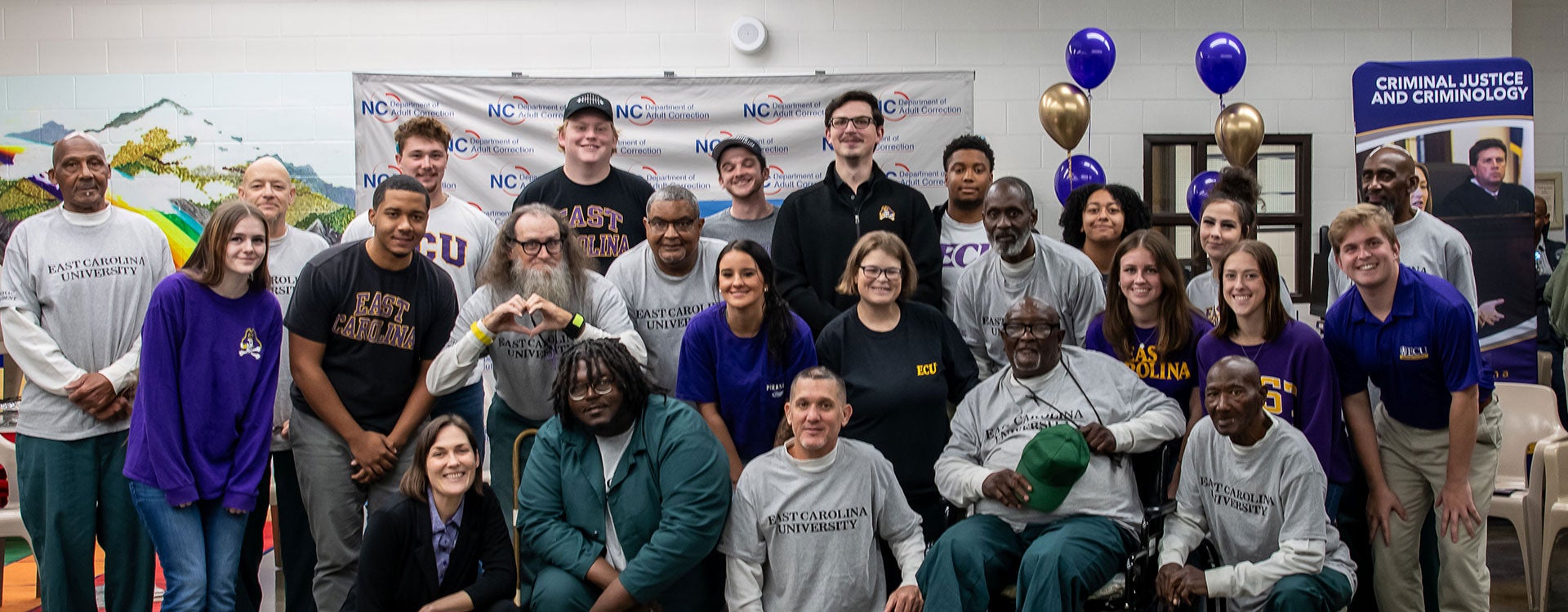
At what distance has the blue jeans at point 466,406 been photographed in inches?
139

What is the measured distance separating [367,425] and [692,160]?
10.8 ft

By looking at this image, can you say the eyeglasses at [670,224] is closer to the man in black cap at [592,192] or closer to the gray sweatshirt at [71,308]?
the man in black cap at [592,192]

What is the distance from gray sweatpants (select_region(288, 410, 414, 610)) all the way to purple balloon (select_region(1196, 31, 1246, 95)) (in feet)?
14.9

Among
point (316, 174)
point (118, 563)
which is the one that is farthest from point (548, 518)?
point (316, 174)

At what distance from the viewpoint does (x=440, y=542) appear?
307 centimetres

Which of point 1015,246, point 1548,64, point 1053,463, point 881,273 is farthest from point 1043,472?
point 1548,64

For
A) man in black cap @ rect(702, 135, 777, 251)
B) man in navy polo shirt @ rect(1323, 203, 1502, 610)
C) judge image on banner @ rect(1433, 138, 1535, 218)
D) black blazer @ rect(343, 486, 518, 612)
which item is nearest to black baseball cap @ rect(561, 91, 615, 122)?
man in black cap @ rect(702, 135, 777, 251)

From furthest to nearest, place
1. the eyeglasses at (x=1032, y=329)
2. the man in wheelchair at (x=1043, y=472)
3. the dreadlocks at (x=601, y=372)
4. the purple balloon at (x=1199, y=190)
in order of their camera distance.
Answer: the purple balloon at (x=1199, y=190) < the eyeglasses at (x=1032, y=329) < the dreadlocks at (x=601, y=372) < the man in wheelchair at (x=1043, y=472)

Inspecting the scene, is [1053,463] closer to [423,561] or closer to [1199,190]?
[423,561]

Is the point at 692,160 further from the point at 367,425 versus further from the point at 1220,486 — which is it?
the point at 1220,486

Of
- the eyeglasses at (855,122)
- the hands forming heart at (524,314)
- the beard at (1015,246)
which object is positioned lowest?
the hands forming heart at (524,314)

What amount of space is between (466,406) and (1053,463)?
1.79 metres

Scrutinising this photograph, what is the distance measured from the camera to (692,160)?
6.36m

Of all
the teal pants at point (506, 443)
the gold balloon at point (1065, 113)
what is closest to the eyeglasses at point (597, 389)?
the teal pants at point (506, 443)
